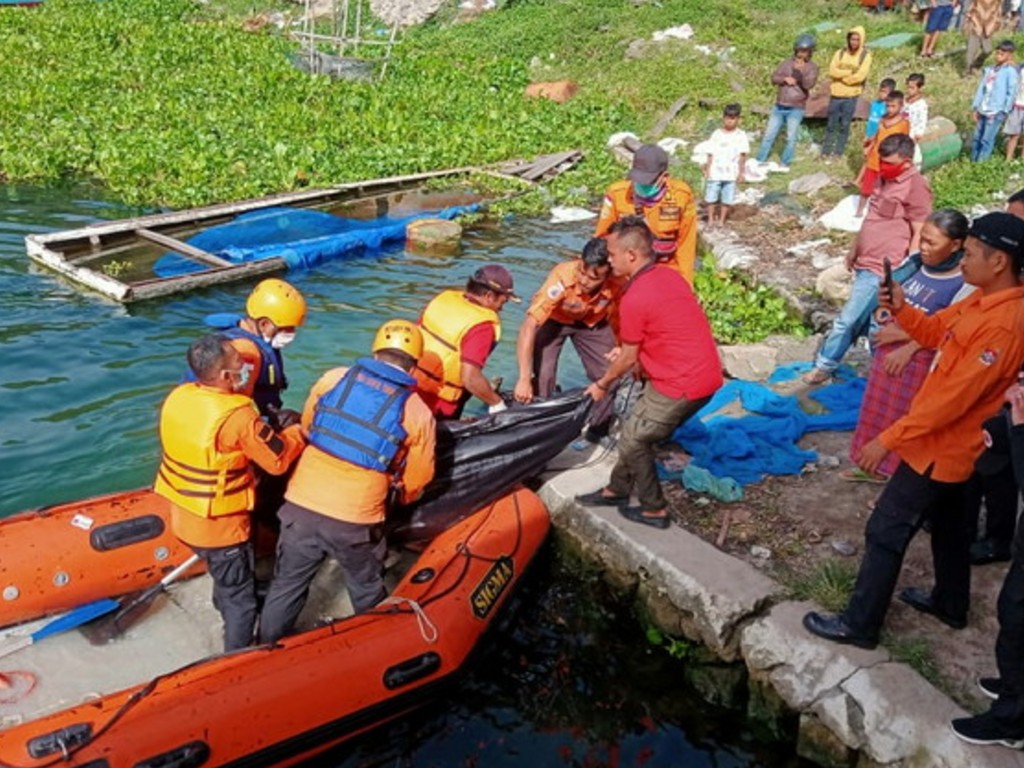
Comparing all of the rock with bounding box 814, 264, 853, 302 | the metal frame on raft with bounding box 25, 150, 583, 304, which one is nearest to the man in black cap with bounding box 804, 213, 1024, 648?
the rock with bounding box 814, 264, 853, 302

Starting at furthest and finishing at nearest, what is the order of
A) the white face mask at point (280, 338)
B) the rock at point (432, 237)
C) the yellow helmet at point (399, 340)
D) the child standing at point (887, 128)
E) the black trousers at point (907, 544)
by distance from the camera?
Answer: the rock at point (432, 237), the child standing at point (887, 128), the white face mask at point (280, 338), the yellow helmet at point (399, 340), the black trousers at point (907, 544)

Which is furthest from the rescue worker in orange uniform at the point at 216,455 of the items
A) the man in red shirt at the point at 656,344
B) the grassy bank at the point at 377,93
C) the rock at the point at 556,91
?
the rock at the point at 556,91

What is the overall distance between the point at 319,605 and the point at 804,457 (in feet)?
11.5

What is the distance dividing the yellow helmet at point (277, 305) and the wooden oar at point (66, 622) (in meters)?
1.79

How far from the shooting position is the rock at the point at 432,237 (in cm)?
1221

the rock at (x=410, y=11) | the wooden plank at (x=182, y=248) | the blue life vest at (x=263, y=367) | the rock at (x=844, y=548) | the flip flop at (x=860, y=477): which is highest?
the rock at (x=410, y=11)

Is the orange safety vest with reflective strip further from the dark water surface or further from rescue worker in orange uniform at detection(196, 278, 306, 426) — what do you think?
rescue worker in orange uniform at detection(196, 278, 306, 426)

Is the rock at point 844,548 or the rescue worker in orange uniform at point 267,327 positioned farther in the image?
the rock at point 844,548

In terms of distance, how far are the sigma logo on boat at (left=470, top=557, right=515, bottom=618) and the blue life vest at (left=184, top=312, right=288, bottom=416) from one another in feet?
5.20

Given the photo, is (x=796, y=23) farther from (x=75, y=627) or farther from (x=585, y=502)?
(x=75, y=627)

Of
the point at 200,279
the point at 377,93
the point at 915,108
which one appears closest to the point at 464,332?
the point at 200,279

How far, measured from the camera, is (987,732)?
384 cm

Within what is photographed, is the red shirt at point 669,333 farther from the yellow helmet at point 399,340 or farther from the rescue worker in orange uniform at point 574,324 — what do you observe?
the yellow helmet at point 399,340

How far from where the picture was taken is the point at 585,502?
19.3 feet
